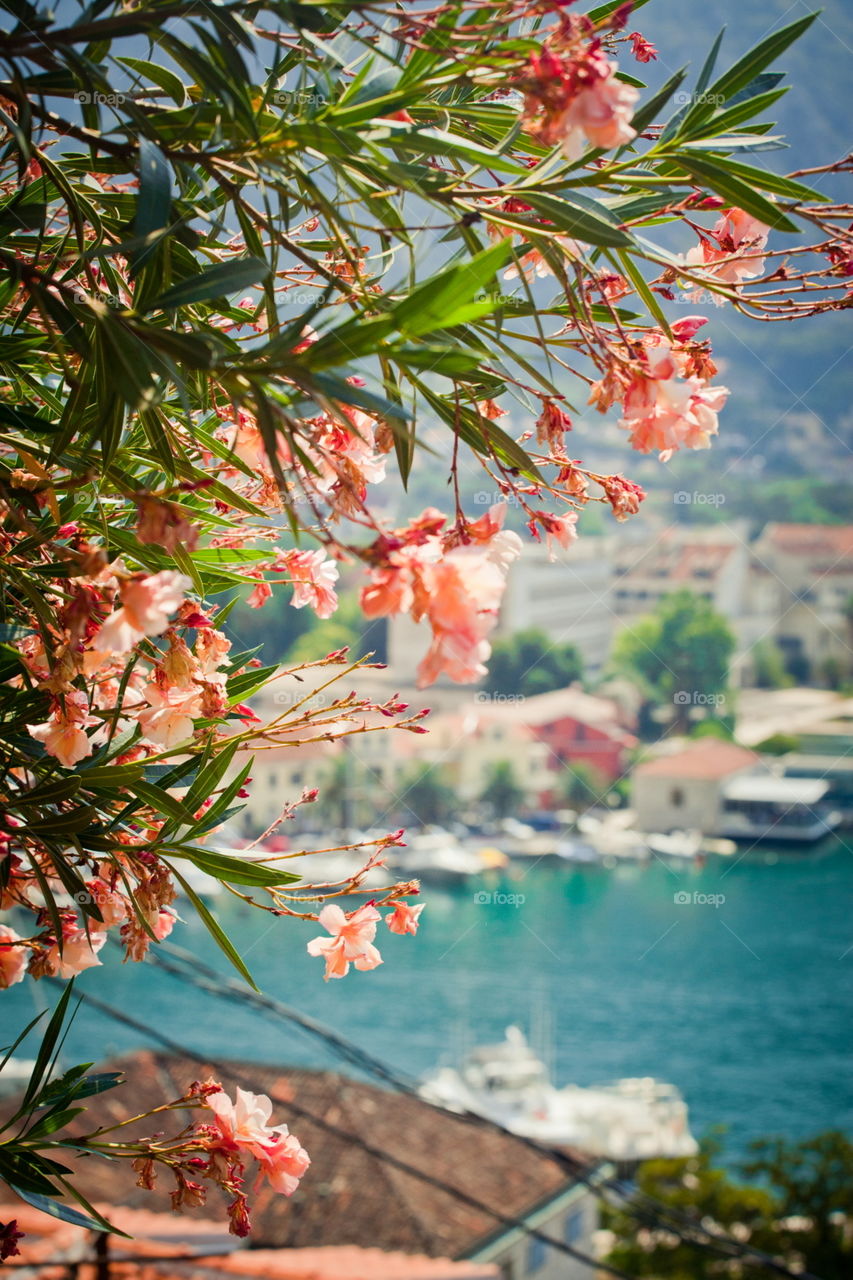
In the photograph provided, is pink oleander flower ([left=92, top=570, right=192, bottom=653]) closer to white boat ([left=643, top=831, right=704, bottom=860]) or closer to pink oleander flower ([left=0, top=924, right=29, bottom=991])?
pink oleander flower ([left=0, top=924, right=29, bottom=991])

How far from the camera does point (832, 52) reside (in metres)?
60.4

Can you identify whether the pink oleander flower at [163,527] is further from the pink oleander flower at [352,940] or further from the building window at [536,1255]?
the building window at [536,1255]

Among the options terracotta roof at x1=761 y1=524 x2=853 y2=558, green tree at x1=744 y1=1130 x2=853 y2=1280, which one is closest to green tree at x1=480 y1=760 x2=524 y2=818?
terracotta roof at x1=761 y1=524 x2=853 y2=558

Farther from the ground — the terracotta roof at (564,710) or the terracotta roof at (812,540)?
the terracotta roof at (812,540)

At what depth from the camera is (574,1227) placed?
1202 centimetres

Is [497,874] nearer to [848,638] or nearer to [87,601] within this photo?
[848,638]

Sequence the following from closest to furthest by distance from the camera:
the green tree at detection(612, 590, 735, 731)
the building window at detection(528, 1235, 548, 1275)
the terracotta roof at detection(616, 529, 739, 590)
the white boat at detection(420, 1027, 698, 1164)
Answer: the building window at detection(528, 1235, 548, 1275) → the white boat at detection(420, 1027, 698, 1164) → the green tree at detection(612, 590, 735, 731) → the terracotta roof at detection(616, 529, 739, 590)

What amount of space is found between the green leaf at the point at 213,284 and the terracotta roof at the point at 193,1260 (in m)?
3.86

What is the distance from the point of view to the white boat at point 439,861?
3045cm

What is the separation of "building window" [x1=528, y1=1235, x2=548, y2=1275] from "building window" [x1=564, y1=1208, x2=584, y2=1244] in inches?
19.1

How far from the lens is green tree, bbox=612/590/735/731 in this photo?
116 ft

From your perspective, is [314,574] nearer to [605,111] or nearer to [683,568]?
[605,111]

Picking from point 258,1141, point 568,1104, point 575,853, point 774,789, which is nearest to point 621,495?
point 258,1141

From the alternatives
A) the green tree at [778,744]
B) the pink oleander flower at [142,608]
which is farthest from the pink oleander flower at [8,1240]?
the green tree at [778,744]
